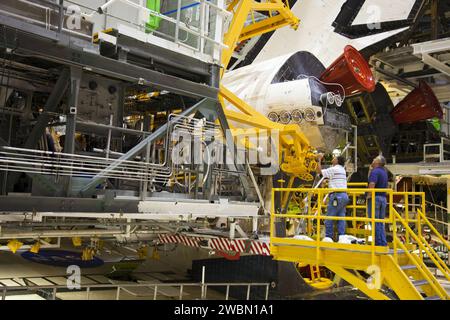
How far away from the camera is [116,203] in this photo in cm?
550

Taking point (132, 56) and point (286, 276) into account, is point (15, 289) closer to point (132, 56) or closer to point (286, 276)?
point (132, 56)

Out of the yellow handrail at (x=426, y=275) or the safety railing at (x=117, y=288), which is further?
the safety railing at (x=117, y=288)

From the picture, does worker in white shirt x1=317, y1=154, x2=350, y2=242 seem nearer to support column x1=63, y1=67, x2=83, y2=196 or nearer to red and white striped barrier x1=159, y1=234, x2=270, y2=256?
→ red and white striped barrier x1=159, y1=234, x2=270, y2=256

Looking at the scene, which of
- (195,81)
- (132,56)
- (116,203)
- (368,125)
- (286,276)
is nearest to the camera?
(116,203)

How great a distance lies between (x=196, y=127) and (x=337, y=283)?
561cm

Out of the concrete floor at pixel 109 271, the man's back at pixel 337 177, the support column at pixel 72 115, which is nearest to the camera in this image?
the support column at pixel 72 115

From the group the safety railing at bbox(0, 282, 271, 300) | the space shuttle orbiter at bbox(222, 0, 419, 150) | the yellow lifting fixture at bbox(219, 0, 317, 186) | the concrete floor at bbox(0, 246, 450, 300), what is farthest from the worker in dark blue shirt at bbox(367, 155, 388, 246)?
the concrete floor at bbox(0, 246, 450, 300)

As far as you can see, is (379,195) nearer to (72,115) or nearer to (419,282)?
(419,282)

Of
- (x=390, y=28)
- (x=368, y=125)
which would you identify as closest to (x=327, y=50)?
(x=390, y=28)

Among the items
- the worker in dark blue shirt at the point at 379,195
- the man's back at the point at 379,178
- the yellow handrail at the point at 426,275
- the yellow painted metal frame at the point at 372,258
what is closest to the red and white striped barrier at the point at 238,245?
the yellow painted metal frame at the point at 372,258

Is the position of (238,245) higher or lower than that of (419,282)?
higher

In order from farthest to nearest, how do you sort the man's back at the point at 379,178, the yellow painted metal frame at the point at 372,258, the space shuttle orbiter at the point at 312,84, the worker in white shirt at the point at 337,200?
the space shuttle orbiter at the point at 312,84 < the worker in white shirt at the point at 337,200 < the man's back at the point at 379,178 < the yellow painted metal frame at the point at 372,258

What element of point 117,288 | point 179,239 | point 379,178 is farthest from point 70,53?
point 179,239

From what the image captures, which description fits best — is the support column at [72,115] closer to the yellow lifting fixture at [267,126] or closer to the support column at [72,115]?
the support column at [72,115]
